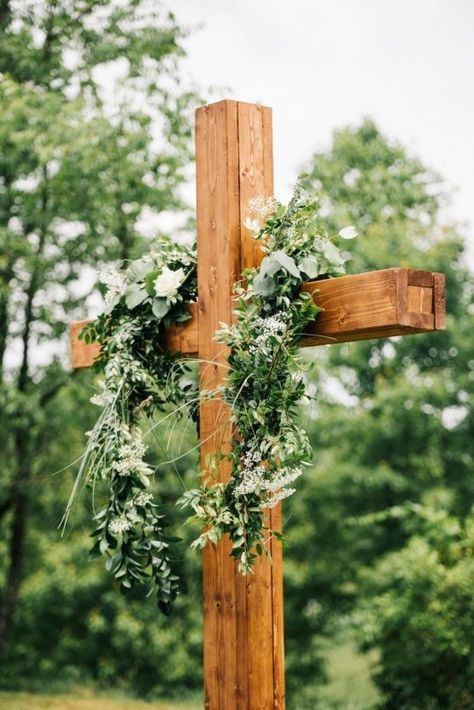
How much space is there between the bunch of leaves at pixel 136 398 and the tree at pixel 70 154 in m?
3.48

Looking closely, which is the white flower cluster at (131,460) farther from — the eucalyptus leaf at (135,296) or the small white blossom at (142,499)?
the eucalyptus leaf at (135,296)

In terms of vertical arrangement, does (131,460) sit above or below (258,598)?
above

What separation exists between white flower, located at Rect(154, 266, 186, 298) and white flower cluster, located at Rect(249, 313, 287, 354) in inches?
17.7

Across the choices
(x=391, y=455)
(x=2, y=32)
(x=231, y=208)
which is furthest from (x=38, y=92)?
(x=391, y=455)

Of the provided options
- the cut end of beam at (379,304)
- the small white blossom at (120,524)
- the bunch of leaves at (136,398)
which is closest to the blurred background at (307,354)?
the bunch of leaves at (136,398)

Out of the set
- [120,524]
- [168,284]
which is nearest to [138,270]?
[168,284]

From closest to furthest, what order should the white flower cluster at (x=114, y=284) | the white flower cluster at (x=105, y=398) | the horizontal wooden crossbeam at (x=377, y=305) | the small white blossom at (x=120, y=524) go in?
the horizontal wooden crossbeam at (x=377, y=305) → the small white blossom at (x=120, y=524) → the white flower cluster at (x=105, y=398) → the white flower cluster at (x=114, y=284)

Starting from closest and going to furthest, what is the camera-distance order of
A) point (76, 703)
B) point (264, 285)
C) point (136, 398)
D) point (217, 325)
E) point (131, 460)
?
point (264, 285) < point (131, 460) < point (217, 325) < point (136, 398) < point (76, 703)

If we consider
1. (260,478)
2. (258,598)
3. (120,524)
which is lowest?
(258,598)

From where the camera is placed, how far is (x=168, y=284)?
3217 mm

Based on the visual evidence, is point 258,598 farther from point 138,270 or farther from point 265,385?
point 138,270

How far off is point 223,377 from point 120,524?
58 centimetres

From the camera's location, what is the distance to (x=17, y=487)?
27.3ft

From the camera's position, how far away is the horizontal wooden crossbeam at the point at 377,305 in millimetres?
2740
